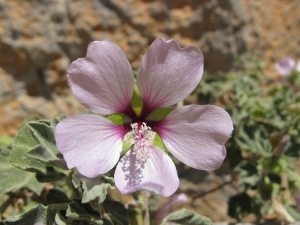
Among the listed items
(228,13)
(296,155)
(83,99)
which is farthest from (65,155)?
(228,13)

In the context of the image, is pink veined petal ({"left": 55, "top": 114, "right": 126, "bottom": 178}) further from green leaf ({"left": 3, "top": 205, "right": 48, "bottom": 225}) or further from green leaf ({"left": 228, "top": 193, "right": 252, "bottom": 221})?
green leaf ({"left": 228, "top": 193, "right": 252, "bottom": 221})

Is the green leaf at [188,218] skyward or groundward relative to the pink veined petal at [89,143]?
groundward

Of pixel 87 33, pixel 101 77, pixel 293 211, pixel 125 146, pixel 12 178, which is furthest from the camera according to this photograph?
pixel 87 33

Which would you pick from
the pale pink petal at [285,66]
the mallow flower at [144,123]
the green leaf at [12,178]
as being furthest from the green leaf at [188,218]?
the pale pink petal at [285,66]

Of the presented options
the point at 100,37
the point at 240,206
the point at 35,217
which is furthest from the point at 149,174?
the point at 100,37

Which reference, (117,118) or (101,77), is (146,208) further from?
(101,77)

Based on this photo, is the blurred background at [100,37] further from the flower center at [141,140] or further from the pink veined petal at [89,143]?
the pink veined petal at [89,143]
